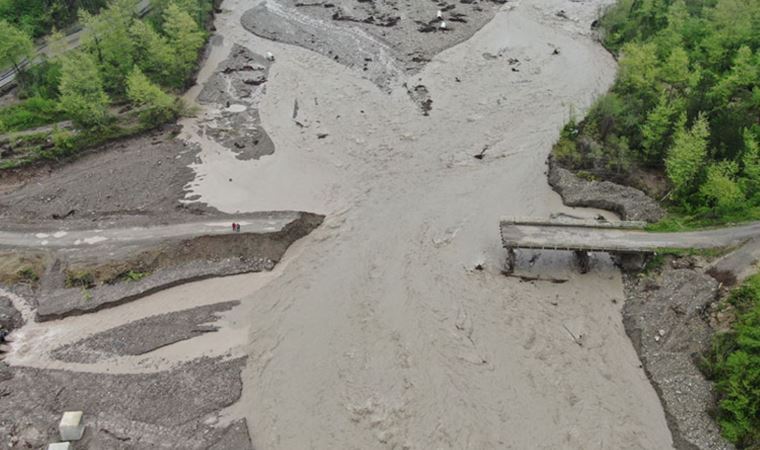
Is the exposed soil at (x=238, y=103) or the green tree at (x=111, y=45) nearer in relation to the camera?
the exposed soil at (x=238, y=103)

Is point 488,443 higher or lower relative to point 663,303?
lower

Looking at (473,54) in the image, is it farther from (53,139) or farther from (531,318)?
(53,139)

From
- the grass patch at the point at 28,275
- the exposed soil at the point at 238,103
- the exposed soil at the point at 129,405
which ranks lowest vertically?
the exposed soil at the point at 129,405

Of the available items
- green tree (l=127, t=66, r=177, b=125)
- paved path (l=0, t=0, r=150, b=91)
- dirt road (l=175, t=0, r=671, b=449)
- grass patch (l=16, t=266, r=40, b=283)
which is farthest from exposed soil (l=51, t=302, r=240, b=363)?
paved path (l=0, t=0, r=150, b=91)

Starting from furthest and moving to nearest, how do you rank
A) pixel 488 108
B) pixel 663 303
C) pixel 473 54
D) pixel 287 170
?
pixel 473 54
pixel 488 108
pixel 287 170
pixel 663 303

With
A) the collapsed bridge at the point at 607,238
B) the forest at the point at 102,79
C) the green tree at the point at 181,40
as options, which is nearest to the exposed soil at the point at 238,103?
the green tree at the point at 181,40

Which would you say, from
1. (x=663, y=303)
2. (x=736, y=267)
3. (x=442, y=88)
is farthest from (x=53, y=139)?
(x=736, y=267)

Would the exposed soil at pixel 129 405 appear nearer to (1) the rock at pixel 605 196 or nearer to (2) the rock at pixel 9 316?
(2) the rock at pixel 9 316
